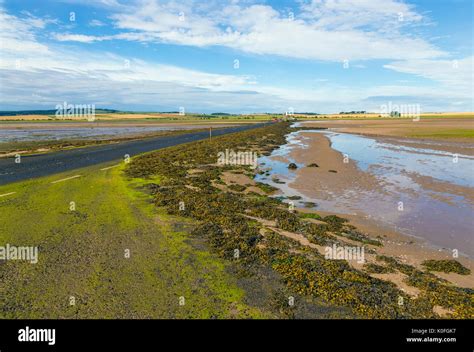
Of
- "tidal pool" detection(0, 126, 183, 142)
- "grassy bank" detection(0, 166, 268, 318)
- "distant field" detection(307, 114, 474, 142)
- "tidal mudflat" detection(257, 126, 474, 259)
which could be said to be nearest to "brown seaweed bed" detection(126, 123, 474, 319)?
"grassy bank" detection(0, 166, 268, 318)

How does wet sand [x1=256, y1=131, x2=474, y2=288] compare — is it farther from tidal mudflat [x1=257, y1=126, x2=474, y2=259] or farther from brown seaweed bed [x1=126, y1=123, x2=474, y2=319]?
brown seaweed bed [x1=126, y1=123, x2=474, y2=319]

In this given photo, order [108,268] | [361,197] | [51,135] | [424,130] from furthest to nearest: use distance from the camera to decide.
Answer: [424,130], [51,135], [361,197], [108,268]

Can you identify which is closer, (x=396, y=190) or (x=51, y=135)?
(x=396, y=190)

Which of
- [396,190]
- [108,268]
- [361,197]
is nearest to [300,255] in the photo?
[108,268]

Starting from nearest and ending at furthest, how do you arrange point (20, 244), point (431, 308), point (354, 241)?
point (431, 308), point (20, 244), point (354, 241)

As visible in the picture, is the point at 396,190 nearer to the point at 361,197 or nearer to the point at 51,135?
the point at 361,197

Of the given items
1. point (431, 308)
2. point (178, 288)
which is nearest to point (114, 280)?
point (178, 288)

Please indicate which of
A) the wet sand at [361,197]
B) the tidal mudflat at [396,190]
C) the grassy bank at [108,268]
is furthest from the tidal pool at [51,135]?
the grassy bank at [108,268]

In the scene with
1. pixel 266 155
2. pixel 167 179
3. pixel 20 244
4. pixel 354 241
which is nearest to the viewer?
pixel 20 244

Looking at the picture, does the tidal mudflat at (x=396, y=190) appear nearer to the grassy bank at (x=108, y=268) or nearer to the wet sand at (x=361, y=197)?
the wet sand at (x=361, y=197)
